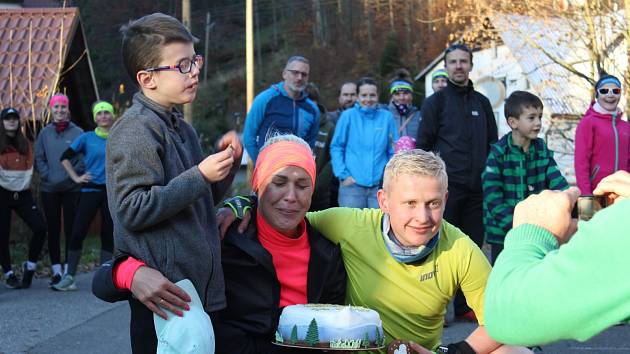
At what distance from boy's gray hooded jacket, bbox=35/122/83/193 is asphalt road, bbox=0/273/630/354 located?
1.29m

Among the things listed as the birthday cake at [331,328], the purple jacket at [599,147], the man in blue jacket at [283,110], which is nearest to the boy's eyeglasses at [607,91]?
the purple jacket at [599,147]

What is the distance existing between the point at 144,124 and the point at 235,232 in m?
0.68

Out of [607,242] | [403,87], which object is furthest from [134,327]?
[403,87]

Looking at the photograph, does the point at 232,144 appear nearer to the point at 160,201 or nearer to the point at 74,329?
the point at 160,201

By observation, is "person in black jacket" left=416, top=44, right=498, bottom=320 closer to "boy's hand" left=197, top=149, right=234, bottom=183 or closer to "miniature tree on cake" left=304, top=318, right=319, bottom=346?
"miniature tree on cake" left=304, top=318, right=319, bottom=346

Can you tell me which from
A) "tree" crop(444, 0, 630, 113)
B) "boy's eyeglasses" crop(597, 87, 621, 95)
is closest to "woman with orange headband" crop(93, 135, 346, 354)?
"boy's eyeglasses" crop(597, 87, 621, 95)

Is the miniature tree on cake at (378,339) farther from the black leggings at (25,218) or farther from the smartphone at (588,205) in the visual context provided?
the black leggings at (25,218)

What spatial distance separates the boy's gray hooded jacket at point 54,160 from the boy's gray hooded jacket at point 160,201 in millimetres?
6768

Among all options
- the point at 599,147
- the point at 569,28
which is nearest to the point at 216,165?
the point at 599,147

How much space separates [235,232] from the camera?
3812 mm

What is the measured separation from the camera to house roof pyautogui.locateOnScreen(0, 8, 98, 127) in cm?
1531

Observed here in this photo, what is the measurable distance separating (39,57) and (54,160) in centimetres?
682

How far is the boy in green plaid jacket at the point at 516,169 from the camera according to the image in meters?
6.80

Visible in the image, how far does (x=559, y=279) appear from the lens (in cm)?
175
